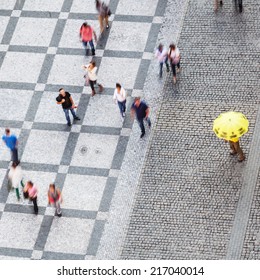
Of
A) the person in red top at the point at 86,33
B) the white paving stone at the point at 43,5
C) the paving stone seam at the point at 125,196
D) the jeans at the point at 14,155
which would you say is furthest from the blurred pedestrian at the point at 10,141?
the white paving stone at the point at 43,5

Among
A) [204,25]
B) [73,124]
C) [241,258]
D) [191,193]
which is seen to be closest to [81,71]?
[73,124]

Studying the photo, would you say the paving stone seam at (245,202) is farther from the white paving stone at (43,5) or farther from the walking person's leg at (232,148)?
the white paving stone at (43,5)

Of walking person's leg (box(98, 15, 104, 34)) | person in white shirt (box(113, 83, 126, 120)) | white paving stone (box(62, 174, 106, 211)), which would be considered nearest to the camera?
white paving stone (box(62, 174, 106, 211))

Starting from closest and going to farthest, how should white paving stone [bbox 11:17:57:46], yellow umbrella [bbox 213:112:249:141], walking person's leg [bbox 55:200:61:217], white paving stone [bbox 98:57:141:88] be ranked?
yellow umbrella [bbox 213:112:249:141]
walking person's leg [bbox 55:200:61:217]
white paving stone [bbox 98:57:141:88]
white paving stone [bbox 11:17:57:46]

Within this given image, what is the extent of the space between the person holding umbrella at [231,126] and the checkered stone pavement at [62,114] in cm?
307

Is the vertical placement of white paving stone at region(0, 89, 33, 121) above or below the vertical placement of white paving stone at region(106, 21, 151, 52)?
below

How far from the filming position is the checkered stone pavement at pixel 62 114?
2286 cm

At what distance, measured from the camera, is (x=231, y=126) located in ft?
72.7

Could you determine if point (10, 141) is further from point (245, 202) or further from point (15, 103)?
point (245, 202)

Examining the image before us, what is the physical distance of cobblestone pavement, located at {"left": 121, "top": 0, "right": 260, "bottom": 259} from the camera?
21984 mm

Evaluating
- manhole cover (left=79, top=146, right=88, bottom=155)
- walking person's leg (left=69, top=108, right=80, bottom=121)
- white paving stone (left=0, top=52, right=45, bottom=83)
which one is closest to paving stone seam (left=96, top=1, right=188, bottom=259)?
manhole cover (left=79, top=146, right=88, bottom=155)

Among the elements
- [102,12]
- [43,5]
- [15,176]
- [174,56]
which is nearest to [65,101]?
[15,176]

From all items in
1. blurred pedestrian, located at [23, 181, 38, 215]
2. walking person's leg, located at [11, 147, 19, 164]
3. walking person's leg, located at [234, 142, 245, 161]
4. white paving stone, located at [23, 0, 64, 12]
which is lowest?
blurred pedestrian, located at [23, 181, 38, 215]

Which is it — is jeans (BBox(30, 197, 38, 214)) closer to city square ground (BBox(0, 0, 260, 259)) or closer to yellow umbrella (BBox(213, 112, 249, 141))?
city square ground (BBox(0, 0, 260, 259))
